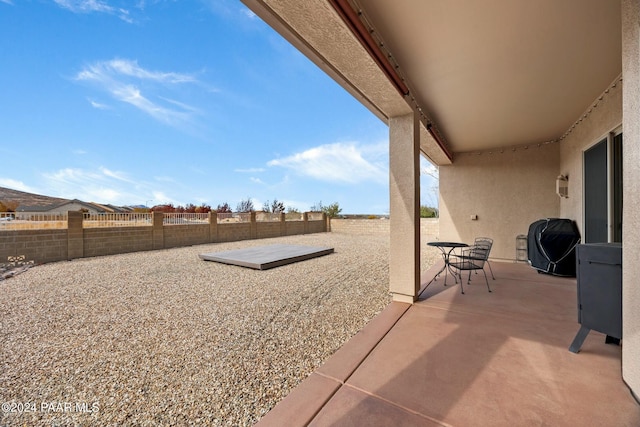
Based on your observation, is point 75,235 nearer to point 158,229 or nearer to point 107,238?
point 107,238

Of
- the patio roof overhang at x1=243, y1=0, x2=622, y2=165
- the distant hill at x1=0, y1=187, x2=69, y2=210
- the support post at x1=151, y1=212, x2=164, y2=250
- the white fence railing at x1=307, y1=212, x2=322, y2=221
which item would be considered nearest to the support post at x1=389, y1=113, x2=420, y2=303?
the patio roof overhang at x1=243, y1=0, x2=622, y2=165

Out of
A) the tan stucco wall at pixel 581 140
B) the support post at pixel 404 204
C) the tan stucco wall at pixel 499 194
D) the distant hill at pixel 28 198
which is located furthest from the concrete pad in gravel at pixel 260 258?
the distant hill at pixel 28 198

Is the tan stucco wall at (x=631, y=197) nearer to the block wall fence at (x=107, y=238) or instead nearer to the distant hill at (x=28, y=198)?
the block wall fence at (x=107, y=238)

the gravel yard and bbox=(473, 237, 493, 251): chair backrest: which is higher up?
bbox=(473, 237, 493, 251): chair backrest

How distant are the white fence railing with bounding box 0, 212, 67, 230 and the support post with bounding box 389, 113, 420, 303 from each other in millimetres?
8444

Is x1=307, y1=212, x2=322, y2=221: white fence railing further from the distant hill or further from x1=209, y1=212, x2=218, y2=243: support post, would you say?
the distant hill

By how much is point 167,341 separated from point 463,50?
391cm

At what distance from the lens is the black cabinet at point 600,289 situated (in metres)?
1.77

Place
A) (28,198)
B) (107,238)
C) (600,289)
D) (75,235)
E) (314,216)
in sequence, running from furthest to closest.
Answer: (28,198), (314,216), (107,238), (75,235), (600,289)

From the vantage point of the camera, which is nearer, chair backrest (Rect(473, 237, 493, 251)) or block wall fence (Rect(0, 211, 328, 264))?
chair backrest (Rect(473, 237, 493, 251))

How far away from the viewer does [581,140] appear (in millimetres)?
4273

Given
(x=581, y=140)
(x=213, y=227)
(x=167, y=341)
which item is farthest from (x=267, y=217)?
(x=581, y=140)

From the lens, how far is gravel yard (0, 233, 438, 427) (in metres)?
1.54

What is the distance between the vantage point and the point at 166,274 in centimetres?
507
